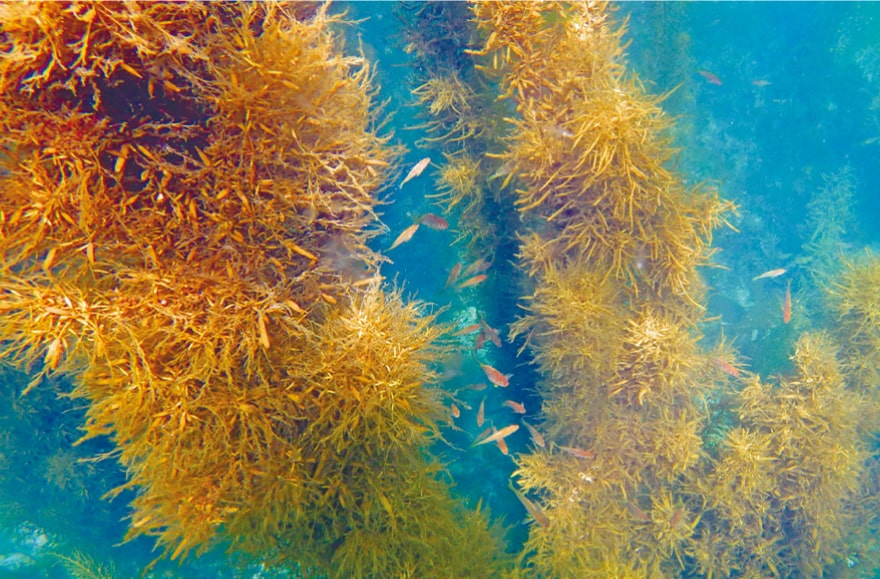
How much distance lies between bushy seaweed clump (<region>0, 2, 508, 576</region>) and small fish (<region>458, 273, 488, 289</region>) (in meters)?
0.88

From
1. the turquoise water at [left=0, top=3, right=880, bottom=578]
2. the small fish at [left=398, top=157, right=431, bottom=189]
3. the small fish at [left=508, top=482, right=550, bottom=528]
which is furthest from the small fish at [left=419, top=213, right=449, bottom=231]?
the small fish at [left=508, top=482, right=550, bottom=528]

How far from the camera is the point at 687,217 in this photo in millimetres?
3971

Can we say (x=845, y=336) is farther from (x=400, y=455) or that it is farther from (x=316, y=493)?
(x=316, y=493)

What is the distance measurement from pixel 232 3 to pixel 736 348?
6544 millimetres

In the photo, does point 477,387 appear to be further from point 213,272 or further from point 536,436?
point 213,272

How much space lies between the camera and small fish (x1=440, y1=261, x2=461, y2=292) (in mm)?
4332

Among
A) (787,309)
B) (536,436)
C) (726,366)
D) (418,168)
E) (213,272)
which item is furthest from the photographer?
(787,309)

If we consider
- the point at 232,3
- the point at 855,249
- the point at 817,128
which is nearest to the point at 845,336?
the point at 855,249

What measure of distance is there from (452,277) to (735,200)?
4.20 metres

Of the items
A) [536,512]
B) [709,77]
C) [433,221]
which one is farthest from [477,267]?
[709,77]

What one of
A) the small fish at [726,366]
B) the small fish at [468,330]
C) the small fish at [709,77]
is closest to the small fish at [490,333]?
the small fish at [468,330]

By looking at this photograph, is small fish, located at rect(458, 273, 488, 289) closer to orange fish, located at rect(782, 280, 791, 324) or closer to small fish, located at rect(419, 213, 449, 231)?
small fish, located at rect(419, 213, 449, 231)

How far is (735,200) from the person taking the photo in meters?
5.76

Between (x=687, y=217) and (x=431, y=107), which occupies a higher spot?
(x=687, y=217)
